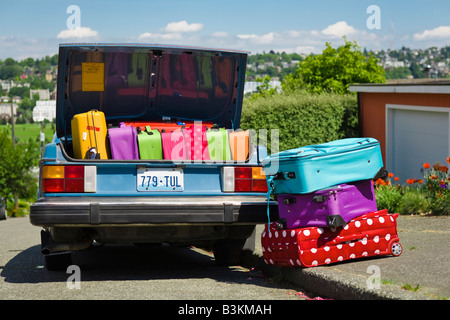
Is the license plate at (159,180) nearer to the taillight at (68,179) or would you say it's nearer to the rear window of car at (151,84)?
the taillight at (68,179)

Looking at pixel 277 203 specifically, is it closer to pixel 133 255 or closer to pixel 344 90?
pixel 133 255

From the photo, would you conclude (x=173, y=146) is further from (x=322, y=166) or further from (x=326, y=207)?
(x=326, y=207)

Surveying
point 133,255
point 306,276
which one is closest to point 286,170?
point 306,276

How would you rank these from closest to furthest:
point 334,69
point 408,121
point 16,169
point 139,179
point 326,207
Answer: point 326,207 → point 139,179 → point 408,121 → point 334,69 → point 16,169

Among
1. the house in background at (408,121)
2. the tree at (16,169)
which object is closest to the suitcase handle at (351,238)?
the house in background at (408,121)

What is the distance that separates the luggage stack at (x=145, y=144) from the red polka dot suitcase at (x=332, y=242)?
0.88 metres

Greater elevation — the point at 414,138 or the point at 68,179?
the point at 414,138

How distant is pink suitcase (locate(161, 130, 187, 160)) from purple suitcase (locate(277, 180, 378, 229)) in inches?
39.8

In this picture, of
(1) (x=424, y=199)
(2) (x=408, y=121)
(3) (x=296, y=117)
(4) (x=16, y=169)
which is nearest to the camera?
(1) (x=424, y=199)

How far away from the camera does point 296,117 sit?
17.3 m

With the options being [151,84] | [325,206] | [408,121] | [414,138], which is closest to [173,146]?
[151,84]

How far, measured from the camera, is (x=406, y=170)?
1677cm

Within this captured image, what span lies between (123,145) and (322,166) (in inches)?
73.6
